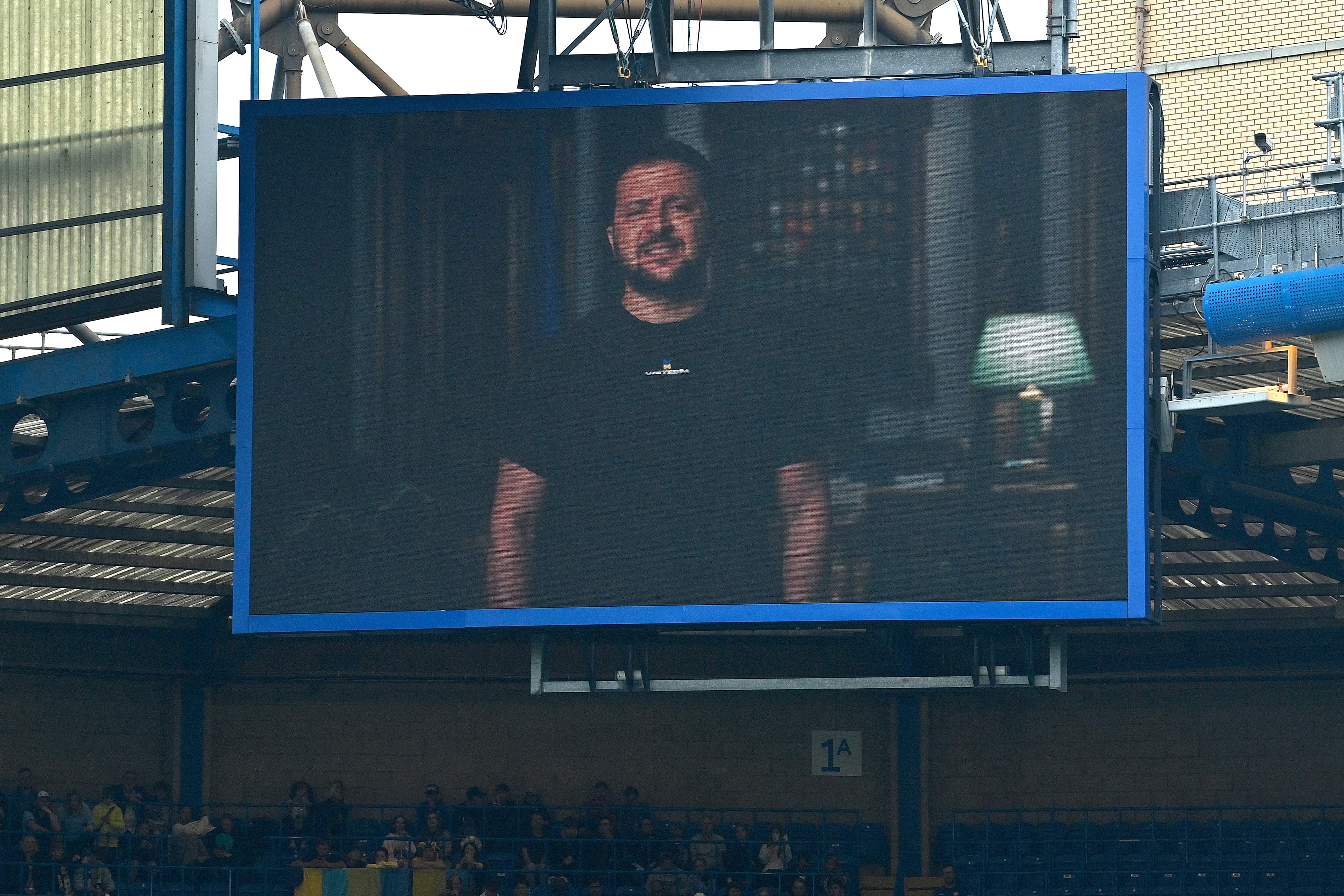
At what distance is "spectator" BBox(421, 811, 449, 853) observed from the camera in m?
23.2

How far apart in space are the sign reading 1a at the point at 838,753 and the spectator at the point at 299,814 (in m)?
6.25

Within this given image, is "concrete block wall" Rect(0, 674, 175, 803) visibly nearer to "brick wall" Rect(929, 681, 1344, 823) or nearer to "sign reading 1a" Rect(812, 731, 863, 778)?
"sign reading 1a" Rect(812, 731, 863, 778)

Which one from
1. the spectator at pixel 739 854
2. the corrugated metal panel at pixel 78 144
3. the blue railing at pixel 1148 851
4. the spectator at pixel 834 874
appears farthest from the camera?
the blue railing at pixel 1148 851

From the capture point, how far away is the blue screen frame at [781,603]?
17469mm

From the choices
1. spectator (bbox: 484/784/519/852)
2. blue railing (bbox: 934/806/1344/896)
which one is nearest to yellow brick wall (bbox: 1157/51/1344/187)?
blue railing (bbox: 934/806/1344/896)

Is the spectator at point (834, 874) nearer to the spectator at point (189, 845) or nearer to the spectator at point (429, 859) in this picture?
the spectator at point (429, 859)

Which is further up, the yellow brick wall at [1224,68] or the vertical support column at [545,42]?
the yellow brick wall at [1224,68]

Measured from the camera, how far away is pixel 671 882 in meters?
22.4

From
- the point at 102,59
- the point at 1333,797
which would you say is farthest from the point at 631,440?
the point at 1333,797

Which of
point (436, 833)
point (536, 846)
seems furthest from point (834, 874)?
point (436, 833)

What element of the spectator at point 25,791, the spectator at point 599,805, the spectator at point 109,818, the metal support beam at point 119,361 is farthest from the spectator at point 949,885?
the spectator at point 25,791

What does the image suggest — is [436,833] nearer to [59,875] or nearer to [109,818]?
[109,818]

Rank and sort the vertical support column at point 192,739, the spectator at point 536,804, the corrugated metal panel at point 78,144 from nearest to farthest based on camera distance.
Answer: the corrugated metal panel at point 78,144, the spectator at point 536,804, the vertical support column at point 192,739

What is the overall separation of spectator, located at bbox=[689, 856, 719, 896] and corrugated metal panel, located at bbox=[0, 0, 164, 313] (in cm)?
825
